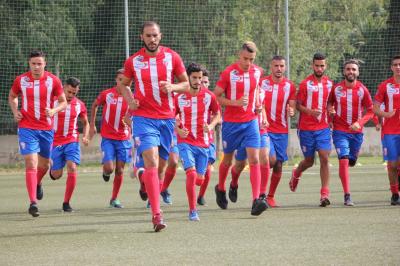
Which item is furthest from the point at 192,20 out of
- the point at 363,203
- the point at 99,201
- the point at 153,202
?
the point at 153,202

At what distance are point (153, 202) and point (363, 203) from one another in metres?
4.36

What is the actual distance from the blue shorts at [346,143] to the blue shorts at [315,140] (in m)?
0.13

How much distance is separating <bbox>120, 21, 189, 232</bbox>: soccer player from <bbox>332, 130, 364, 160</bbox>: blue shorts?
3907 millimetres

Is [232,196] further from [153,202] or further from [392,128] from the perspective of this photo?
[153,202]

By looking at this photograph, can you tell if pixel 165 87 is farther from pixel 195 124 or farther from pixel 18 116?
pixel 18 116

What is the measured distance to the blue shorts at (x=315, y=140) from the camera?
1409 centimetres

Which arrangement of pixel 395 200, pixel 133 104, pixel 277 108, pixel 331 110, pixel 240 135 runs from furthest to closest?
pixel 277 108, pixel 331 110, pixel 395 200, pixel 240 135, pixel 133 104

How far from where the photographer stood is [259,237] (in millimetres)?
9375

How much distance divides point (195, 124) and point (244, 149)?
0.72 m

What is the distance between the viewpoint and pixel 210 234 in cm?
976

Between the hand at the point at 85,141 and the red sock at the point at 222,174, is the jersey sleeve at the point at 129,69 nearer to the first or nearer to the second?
the red sock at the point at 222,174

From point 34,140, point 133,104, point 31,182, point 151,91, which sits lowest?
point 31,182

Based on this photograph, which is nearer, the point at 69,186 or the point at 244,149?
the point at 244,149

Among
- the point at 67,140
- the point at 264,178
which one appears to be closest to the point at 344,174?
the point at 264,178
